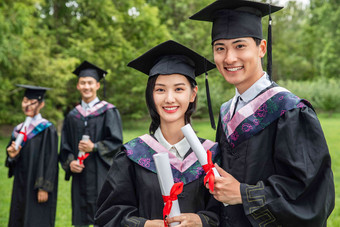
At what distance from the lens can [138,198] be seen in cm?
210

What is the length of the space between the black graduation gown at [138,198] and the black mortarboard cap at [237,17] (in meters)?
0.82

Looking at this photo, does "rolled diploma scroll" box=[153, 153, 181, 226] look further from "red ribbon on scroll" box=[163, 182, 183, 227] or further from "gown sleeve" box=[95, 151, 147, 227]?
"gown sleeve" box=[95, 151, 147, 227]

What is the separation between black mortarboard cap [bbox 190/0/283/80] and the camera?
197cm

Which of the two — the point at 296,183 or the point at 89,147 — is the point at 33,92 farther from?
the point at 296,183

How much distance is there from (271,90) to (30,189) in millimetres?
3360

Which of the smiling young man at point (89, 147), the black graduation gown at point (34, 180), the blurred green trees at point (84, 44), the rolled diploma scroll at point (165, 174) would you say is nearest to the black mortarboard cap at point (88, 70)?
the smiling young man at point (89, 147)

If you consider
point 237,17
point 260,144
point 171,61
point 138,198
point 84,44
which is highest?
point 84,44

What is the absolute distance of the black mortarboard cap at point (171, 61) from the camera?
2119 millimetres

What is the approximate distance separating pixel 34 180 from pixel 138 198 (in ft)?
8.66

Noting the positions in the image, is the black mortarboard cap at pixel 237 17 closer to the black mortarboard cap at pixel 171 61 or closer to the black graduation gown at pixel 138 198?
the black mortarboard cap at pixel 171 61

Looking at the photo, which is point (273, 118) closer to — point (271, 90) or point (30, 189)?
point (271, 90)

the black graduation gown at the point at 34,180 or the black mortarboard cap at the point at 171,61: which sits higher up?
the black mortarboard cap at the point at 171,61

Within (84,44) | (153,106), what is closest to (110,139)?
(153,106)

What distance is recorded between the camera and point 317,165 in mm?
1689
